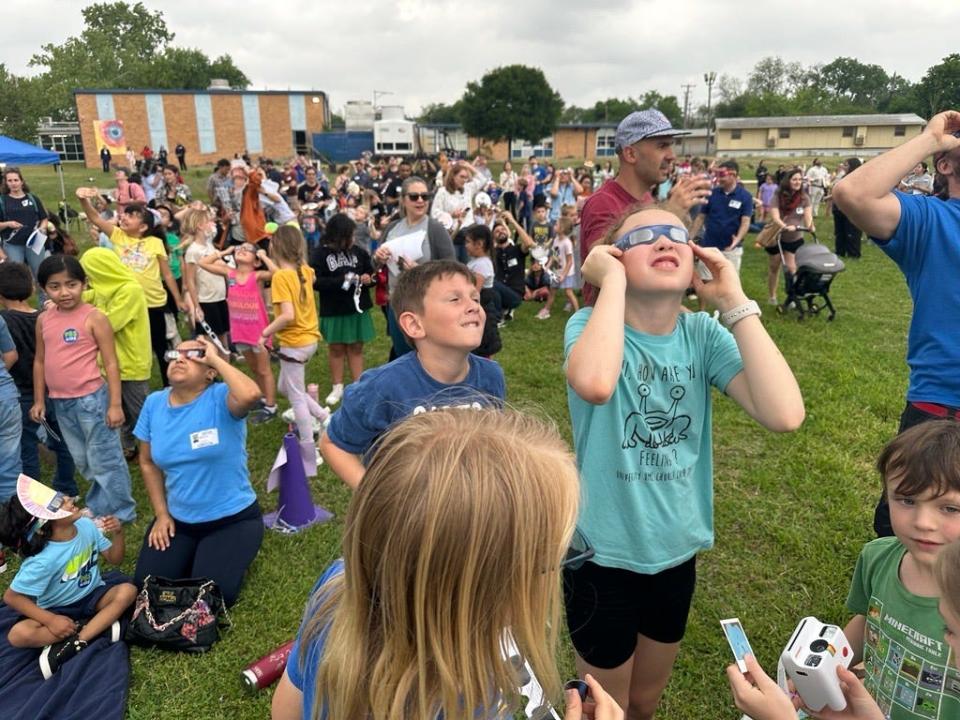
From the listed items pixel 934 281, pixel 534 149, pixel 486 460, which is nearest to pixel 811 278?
pixel 934 281

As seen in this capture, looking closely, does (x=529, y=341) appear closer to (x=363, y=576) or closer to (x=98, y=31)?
(x=363, y=576)

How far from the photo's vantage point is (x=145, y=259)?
6.09m

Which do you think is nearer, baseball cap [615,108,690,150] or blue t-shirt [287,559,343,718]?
blue t-shirt [287,559,343,718]

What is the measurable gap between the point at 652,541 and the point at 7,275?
4566 millimetres

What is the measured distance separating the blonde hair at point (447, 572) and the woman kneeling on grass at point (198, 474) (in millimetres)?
2549

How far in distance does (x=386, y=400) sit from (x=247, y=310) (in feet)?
12.8

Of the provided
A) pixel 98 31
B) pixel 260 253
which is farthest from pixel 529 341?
pixel 98 31

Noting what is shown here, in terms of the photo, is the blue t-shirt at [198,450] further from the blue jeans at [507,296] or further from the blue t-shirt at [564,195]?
the blue t-shirt at [564,195]

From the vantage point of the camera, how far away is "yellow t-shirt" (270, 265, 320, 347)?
17.0 feet

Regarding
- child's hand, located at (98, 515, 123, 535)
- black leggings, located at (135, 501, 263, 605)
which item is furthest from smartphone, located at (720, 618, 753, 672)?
child's hand, located at (98, 515, 123, 535)

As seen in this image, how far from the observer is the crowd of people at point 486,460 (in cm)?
106

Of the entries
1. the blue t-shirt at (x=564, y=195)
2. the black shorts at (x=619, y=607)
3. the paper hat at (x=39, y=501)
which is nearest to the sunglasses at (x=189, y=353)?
the paper hat at (x=39, y=501)

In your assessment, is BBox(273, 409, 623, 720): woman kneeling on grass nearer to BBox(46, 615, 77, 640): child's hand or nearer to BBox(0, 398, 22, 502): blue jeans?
BBox(46, 615, 77, 640): child's hand

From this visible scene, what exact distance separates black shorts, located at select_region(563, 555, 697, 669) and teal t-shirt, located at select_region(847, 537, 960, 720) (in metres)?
0.53
